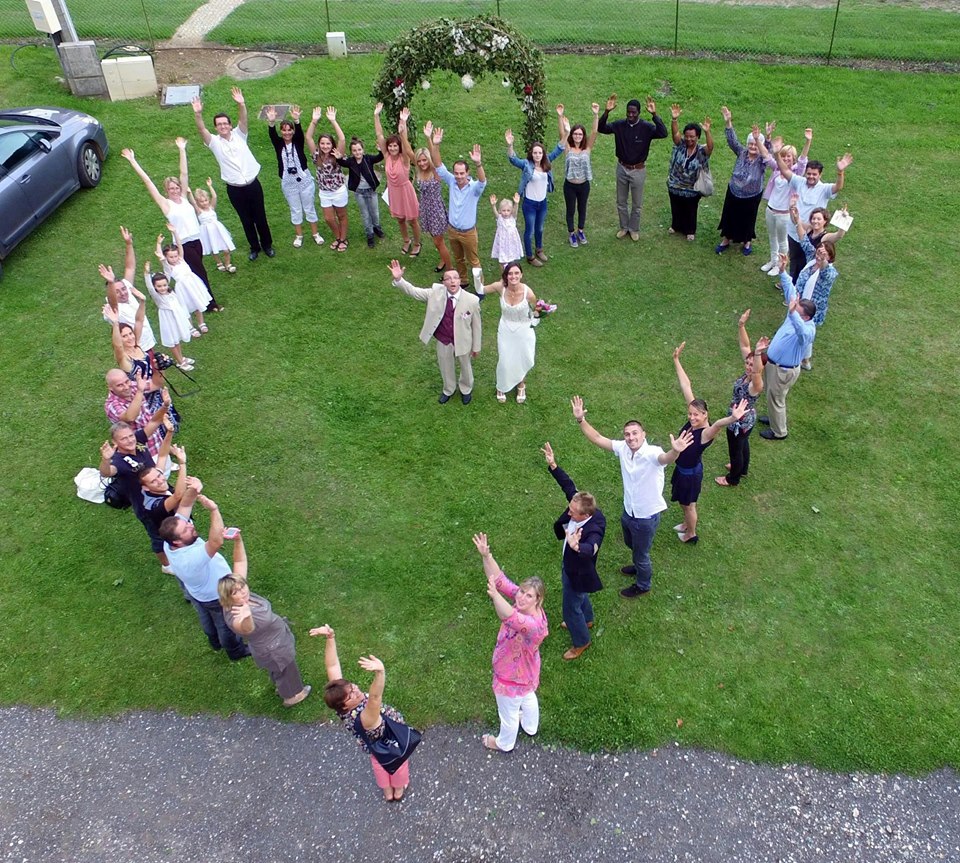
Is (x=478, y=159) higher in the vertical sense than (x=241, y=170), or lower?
higher

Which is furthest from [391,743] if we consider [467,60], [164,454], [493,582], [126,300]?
[467,60]

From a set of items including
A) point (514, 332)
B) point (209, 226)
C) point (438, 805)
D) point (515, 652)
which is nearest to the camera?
point (515, 652)

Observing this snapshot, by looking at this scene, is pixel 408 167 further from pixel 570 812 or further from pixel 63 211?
pixel 570 812

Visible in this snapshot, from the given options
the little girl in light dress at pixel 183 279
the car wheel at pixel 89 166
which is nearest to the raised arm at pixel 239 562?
the little girl in light dress at pixel 183 279

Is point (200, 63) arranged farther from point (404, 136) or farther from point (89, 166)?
point (404, 136)

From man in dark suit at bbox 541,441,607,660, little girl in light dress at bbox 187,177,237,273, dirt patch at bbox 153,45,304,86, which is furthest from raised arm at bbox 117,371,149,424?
dirt patch at bbox 153,45,304,86

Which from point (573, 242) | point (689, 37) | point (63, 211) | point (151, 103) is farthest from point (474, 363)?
point (689, 37)

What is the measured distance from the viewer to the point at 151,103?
15375 mm

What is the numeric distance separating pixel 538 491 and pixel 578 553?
7.57 ft

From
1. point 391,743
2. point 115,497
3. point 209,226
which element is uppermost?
point 209,226

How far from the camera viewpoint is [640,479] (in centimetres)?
647

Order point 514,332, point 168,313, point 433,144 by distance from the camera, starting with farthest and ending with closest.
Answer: point 433,144
point 168,313
point 514,332

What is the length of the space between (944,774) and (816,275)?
523 cm

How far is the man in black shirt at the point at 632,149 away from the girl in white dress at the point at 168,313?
6270mm
